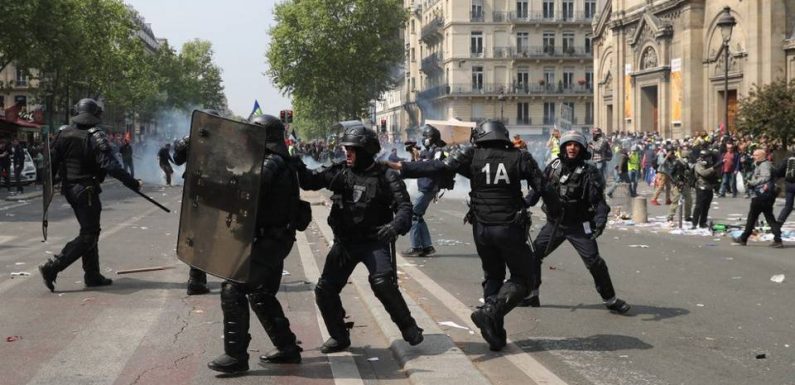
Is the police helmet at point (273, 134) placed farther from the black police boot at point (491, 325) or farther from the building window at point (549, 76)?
the building window at point (549, 76)

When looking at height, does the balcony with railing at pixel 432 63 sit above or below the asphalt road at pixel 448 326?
above

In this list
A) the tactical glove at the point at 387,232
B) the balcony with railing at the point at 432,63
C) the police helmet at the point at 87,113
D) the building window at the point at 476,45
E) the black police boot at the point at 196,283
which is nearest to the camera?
the tactical glove at the point at 387,232

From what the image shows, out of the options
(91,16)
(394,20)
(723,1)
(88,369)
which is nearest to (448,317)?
(88,369)

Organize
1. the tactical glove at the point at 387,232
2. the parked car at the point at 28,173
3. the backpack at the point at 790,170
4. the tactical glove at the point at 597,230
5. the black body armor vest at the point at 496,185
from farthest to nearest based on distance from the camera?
the parked car at the point at 28,173, the backpack at the point at 790,170, the tactical glove at the point at 597,230, the black body armor vest at the point at 496,185, the tactical glove at the point at 387,232

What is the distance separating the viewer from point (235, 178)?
5836 millimetres

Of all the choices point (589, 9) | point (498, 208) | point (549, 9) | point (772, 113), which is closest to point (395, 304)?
point (498, 208)

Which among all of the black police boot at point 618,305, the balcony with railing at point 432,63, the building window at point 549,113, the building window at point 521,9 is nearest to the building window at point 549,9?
the building window at point 521,9

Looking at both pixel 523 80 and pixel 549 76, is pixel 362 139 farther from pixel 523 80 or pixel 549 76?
pixel 549 76

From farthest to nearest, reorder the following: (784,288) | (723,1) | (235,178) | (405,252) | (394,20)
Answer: (394,20) < (723,1) < (405,252) < (784,288) < (235,178)

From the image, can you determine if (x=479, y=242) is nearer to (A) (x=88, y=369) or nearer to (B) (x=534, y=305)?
(B) (x=534, y=305)

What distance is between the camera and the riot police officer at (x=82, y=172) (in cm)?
927

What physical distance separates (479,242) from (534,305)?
6.84ft

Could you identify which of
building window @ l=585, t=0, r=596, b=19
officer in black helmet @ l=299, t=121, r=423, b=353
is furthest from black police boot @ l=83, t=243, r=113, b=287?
building window @ l=585, t=0, r=596, b=19

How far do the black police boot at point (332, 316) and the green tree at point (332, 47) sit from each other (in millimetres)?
68822
